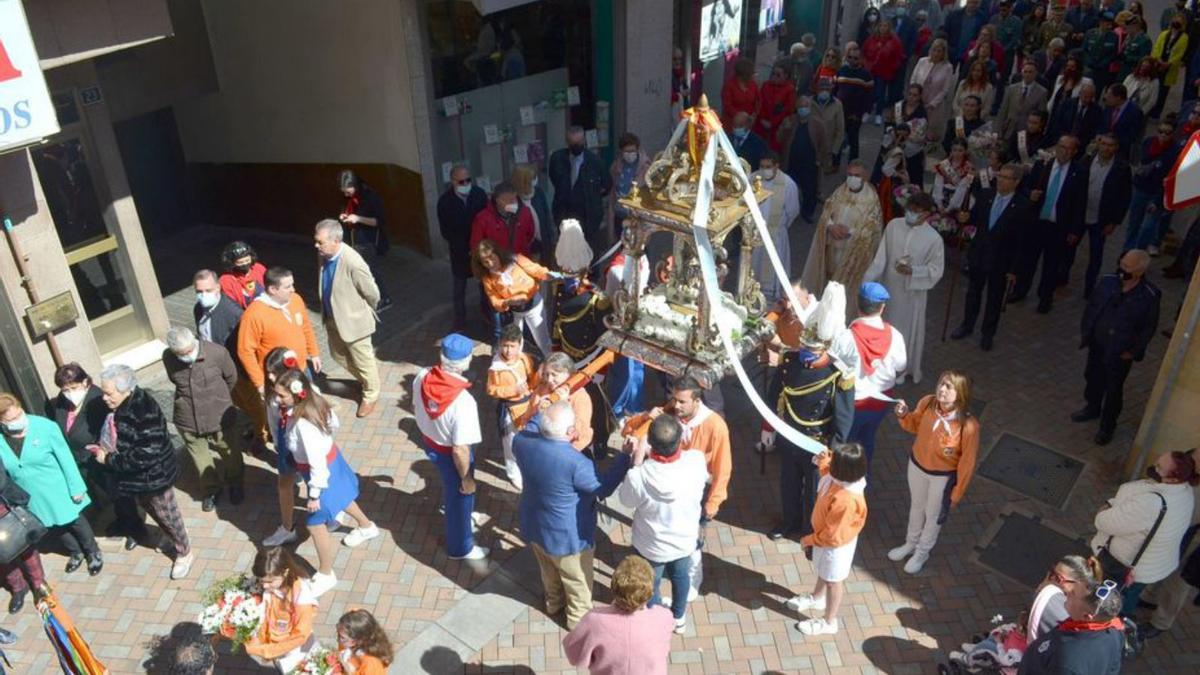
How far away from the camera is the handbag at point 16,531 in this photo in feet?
19.6

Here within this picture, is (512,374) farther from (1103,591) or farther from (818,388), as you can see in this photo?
(1103,591)

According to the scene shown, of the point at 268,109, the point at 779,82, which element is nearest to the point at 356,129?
the point at 268,109

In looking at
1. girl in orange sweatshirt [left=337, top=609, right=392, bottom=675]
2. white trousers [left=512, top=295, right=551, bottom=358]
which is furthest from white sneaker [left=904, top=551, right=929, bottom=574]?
girl in orange sweatshirt [left=337, top=609, right=392, bottom=675]

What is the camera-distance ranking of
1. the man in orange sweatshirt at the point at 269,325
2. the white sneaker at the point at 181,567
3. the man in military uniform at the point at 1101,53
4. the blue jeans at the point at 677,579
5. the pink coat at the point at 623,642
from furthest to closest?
the man in military uniform at the point at 1101,53 < the man in orange sweatshirt at the point at 269,325 < the white sneaker at the point at 181,567 < the blue jeans at the point at 677,579 < the pink coat at the point at 623,642

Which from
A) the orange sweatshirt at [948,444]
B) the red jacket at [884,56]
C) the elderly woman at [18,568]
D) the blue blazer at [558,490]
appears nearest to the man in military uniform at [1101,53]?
the red jacket at [884,56]

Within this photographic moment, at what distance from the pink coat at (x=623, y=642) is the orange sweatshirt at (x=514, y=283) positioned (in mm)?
3810

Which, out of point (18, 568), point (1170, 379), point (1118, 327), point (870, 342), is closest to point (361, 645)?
point (18, 568)

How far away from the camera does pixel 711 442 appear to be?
19.4ft

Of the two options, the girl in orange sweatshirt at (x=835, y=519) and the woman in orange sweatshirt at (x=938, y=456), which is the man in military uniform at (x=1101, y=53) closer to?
the woman in orange sweatshirt at (x=938, y=456)

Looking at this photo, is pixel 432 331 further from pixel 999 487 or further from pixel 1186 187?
pixel 1186 187

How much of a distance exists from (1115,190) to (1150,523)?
526cm

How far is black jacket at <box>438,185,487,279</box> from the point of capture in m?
9.47

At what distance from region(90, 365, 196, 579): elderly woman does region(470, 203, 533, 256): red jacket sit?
347 cm

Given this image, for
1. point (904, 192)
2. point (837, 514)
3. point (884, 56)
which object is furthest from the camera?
point (884, 56)
